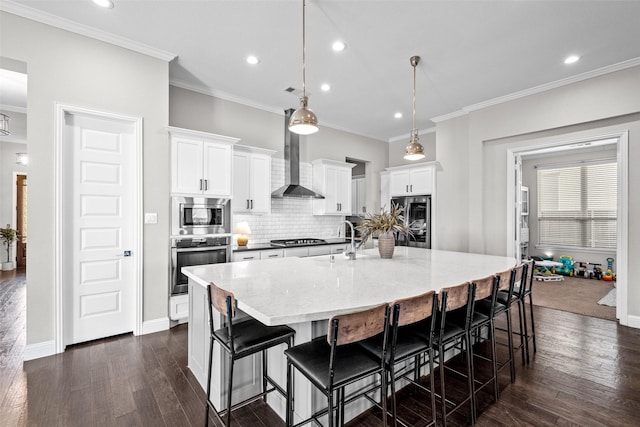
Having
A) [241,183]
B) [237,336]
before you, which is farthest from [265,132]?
[237,336]

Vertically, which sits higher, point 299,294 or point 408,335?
point 299,294

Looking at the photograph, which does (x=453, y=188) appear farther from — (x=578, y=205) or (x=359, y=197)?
(x=578, y=205)

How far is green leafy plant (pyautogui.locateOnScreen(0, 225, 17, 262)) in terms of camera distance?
21.1 ft

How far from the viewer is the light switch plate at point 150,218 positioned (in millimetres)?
3309

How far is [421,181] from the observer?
5816 millimetres

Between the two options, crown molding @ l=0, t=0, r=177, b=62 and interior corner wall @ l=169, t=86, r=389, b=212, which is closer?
crown molding @ l=0, t=0, r=177, b=62

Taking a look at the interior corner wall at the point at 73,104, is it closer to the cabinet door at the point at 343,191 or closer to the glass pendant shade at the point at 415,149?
the glass pendant shade at the point at 415,149

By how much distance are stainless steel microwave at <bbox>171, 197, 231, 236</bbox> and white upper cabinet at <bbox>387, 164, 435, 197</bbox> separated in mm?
3651

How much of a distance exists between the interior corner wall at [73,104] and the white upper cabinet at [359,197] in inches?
170

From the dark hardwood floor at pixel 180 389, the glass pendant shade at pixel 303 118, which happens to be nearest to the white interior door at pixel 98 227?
the dark hardwood floor at pixel 180 389

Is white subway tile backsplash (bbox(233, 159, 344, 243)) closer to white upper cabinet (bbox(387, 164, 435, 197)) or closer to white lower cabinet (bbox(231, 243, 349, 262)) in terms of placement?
white lower cabinet (bbox(231, 243, 349, 262))

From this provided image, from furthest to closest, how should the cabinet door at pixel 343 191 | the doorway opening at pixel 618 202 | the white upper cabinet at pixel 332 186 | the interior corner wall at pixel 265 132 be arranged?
the cabinet door at pixel 343 191 < the white upper cabinet at pixel 332 186 < the interior corner wall at pixel 265 132 < the doorway opening at pixel 618 202

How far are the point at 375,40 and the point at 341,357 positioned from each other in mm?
3051

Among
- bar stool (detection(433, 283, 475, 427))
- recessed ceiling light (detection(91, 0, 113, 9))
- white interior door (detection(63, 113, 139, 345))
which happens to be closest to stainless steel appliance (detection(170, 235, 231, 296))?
white interior door (detection(63, 113, 139, 345))
